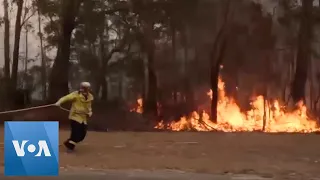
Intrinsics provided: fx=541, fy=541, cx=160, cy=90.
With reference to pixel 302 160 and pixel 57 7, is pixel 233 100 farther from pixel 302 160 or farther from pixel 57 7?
pixel 302 160

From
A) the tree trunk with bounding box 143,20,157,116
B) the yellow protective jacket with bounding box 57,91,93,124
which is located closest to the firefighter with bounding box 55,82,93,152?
the yellow protective jacket with bounding box 57,91,93,124

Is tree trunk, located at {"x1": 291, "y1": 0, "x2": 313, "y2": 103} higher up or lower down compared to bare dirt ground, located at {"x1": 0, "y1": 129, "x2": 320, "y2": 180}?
higher up

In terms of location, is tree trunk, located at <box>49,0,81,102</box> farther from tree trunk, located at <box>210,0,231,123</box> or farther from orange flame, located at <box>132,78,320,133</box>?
tree trunk, located at <box>210,0,231,123</box>

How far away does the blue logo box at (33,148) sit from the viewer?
6.86 meters

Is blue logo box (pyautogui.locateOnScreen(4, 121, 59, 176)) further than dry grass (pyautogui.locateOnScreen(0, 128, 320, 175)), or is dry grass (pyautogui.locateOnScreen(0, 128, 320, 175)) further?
dry grass (pyautogui.locateOnScreen(0, 128, 320, 175))

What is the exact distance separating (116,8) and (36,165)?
2139 centimetres

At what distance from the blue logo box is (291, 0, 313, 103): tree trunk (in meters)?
25.3

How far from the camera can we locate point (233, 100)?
3703 centimetres

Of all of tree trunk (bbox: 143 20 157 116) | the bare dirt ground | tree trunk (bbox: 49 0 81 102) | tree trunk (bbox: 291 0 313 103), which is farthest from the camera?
tree trunk (bbox: 143 20 157 116)

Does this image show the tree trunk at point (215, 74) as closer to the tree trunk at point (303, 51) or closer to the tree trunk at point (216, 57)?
the tree trunk at point (216, 57)

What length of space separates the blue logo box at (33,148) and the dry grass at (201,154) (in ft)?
16.2

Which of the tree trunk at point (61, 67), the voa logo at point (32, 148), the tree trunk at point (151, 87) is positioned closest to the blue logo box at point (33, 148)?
the voa logo at point (32, 148)

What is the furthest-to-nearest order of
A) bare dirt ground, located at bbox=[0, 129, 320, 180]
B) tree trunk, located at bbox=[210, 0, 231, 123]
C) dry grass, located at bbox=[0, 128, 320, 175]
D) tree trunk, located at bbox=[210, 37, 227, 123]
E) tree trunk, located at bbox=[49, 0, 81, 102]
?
tree trunk, located at bbox=[210, 37, 227, 123], tree trunk, located at bbox=[210, 0, 231, 123], tree trunk, located at bbox=[49, 0, 81, 102], dry grass, located at bbox=[0, 128, 320, 175], bare dirt ground, located at bbox=[0, 129, 320, 180]

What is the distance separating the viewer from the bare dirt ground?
11969mm
